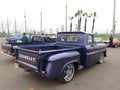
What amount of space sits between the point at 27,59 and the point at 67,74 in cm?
157

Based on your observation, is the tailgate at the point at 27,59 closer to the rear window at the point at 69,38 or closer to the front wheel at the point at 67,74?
the front wheel at the point at 67,74

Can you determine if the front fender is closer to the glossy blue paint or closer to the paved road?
the glossy blue paint

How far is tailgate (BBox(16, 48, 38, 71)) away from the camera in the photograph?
A: 455 cm

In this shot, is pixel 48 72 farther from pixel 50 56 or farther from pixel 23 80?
pixel 23 80

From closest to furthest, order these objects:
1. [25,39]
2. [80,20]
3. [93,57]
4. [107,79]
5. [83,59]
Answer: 1. [107,79]
2. [83,59]
3. [93,57]
4. [25,39]
5. [80,20]

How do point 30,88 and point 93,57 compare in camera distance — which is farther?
point 93,57

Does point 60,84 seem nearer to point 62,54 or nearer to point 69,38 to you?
point 62,54

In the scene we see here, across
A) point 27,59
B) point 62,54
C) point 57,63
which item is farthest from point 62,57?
point 27,59

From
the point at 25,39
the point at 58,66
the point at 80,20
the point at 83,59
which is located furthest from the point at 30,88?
the point at 80,20

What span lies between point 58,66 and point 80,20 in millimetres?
39684

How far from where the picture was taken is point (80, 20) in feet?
141

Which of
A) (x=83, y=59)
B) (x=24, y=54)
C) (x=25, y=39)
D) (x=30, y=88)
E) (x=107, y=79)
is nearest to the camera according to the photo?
(x=30, y=88)

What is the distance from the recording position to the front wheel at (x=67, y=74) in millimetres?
4977

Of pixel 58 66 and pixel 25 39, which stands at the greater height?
pixel 25 39
